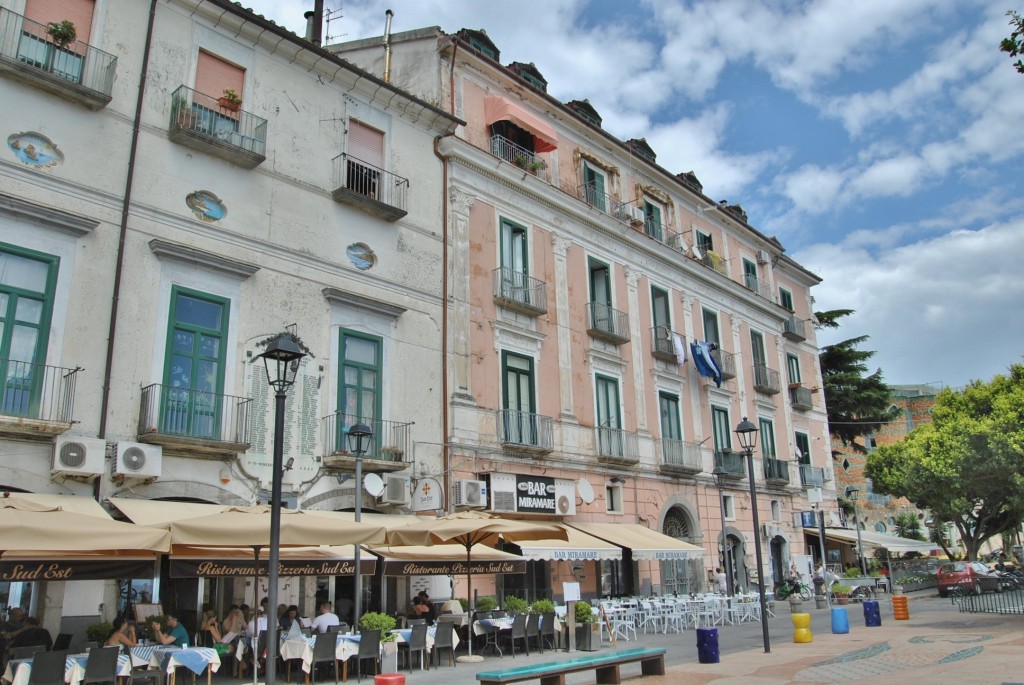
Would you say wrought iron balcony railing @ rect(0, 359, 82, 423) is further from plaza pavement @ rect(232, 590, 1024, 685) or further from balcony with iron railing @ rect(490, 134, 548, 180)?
balcony with iron railing @ rect(490, 134, 548, 180)

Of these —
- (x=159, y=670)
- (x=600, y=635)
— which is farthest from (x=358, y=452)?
(x=600, y=635)

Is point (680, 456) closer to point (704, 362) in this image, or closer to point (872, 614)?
point (704, 362)

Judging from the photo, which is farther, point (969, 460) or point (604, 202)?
point (969, 460)

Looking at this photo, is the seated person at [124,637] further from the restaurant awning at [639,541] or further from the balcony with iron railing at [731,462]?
the balcony with iron railing at [731,462]

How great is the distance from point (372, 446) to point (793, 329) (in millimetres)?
23499

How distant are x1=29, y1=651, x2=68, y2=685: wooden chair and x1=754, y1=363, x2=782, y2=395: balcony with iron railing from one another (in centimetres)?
2583

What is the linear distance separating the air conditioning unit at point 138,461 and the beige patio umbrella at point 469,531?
396cm

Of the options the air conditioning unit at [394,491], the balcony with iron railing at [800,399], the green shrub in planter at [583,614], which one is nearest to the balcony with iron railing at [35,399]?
the air conditioning unit at [394,491]

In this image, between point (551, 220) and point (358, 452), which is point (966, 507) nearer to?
point (551, 220)

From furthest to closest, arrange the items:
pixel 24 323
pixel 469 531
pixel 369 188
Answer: pixel 369 188 → pixel 469 531 → pixel 24 323

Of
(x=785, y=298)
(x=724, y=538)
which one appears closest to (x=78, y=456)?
(x=724, y=538)

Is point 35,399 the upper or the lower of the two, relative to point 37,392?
lower

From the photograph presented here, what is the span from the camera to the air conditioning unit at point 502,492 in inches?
752

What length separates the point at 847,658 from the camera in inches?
544
